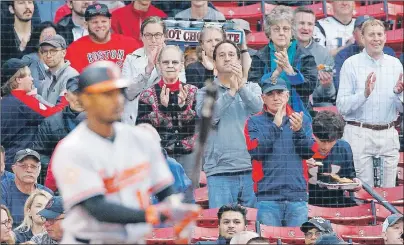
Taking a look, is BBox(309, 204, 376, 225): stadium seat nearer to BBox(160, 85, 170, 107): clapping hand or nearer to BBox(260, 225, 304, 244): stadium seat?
BBox(260, 225, 304, 244): stadium seat

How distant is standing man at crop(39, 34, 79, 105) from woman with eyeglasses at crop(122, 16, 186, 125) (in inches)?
18.3

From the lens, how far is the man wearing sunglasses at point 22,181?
32.4ft

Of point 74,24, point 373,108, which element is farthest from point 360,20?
point 74,24

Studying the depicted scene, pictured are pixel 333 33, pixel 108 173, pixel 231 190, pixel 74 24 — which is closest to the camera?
pixel 108 173

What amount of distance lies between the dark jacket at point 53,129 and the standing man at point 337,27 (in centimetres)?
251

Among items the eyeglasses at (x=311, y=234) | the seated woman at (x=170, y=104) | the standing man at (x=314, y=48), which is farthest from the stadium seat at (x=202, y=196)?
the standing man at (x=314, y=48)

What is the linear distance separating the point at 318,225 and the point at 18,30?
123 inches

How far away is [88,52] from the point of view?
34.8 feet

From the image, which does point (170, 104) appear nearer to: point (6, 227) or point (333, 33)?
point (6, 227)

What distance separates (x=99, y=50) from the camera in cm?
1058

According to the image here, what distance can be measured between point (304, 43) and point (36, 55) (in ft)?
6.98

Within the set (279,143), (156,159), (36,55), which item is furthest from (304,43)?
(156,159)

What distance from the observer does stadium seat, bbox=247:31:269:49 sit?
445 inches

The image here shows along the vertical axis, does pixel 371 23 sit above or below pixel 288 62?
above
